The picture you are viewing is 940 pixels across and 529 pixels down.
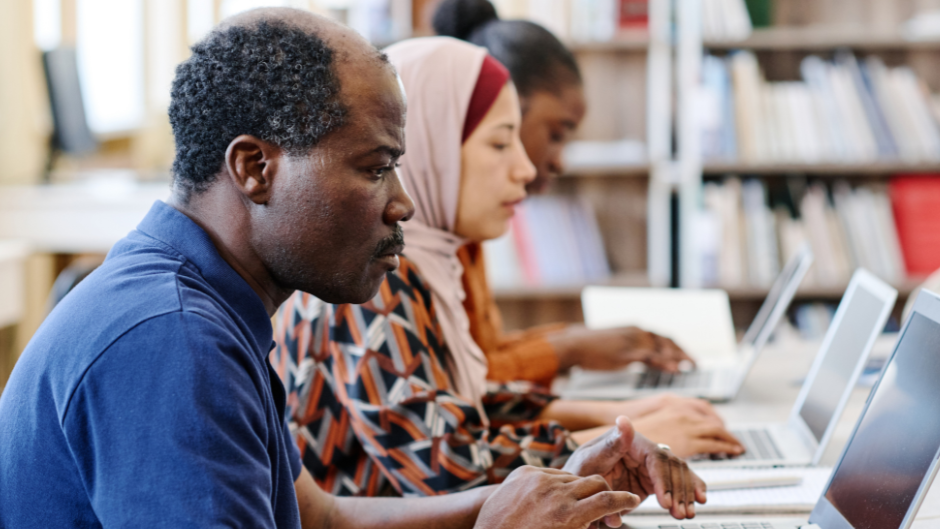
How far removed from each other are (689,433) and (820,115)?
6.72ft

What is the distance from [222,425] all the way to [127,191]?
282 cm

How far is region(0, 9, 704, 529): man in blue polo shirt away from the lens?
1.89ft

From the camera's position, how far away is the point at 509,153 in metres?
1.38

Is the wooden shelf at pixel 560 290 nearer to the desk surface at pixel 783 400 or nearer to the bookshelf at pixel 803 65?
the bookshelf at pixel 803 65

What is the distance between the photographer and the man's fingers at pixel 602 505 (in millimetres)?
808

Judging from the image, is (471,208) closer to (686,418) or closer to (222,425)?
(686,418)

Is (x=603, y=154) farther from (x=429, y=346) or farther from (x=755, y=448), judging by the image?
(x=429, y=346)

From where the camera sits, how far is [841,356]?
132cm

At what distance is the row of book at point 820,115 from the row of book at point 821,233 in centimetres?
13

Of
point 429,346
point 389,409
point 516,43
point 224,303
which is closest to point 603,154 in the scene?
point 516,43

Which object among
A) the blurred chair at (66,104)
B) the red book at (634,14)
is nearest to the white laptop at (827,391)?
the red book at (634,14)

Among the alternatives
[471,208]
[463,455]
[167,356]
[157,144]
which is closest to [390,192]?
[167,356]

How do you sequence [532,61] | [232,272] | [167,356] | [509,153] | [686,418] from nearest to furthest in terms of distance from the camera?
[167,356] → [232,272] → [686,418] → [509,153] → [532,61]

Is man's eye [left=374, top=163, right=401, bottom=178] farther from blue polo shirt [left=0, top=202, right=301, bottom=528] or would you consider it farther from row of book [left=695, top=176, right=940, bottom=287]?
row of book [left=695, top=176, right=940, bottom=287]
